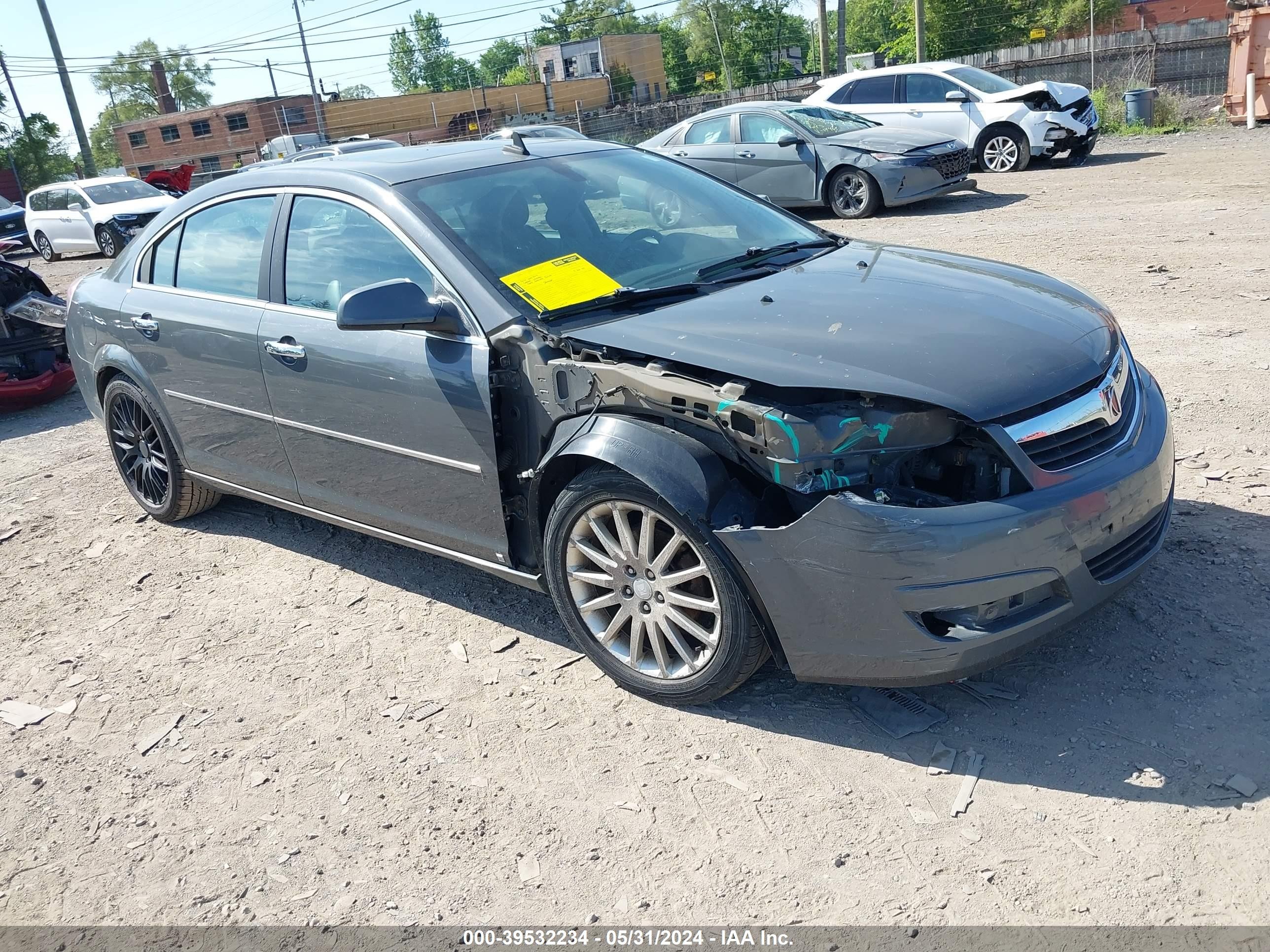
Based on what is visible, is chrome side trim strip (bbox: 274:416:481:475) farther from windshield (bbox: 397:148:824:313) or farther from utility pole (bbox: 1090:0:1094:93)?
Answer: utility pole (bbox: 1090:0:1094:93)

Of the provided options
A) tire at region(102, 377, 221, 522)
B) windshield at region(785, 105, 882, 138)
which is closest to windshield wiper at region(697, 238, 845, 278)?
tire at region(102, 377, 221, 522)

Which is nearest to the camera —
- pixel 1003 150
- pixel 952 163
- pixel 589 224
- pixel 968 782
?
pixel 968 782

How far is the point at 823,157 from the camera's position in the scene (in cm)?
1309

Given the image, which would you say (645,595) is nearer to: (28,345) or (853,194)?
(28,345)

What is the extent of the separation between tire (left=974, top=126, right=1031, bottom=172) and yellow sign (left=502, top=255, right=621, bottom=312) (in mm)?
13634

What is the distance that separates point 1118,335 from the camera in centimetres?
360

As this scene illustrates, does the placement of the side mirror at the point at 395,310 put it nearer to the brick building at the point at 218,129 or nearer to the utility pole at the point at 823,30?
the utility pole at the point at 823,30

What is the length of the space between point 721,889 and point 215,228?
12.1ft

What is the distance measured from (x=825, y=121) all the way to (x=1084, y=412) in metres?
11.5

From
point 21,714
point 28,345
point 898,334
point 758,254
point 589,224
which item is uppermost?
point 589,224

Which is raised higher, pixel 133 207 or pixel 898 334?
pixel 133 207

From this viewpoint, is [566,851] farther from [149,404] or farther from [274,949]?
[149,404]

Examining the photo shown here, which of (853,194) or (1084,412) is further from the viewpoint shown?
(853,194)

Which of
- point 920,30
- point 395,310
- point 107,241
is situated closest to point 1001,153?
point 395,310
